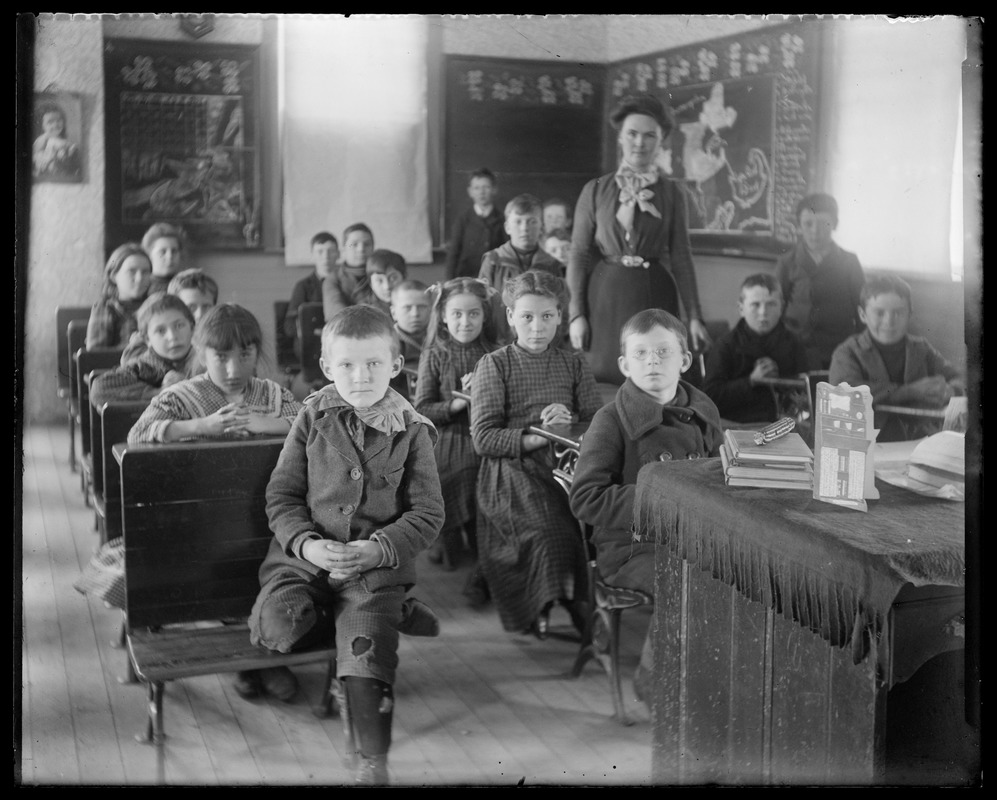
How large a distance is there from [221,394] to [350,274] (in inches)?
17.8

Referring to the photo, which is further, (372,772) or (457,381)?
(457,381)

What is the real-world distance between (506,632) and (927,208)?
5.00 feet

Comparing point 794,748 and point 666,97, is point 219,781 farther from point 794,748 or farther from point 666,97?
point 666,97

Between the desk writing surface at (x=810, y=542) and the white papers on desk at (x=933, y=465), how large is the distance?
0.04 metres

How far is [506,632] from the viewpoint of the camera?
10.2ft

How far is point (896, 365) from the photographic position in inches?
116

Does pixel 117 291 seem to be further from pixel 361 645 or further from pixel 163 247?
pixel 361 645

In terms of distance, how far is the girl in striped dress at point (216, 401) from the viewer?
2.92 meters

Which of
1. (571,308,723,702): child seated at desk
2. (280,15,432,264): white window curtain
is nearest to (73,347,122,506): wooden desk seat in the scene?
(280,15,432,264): white window curtain

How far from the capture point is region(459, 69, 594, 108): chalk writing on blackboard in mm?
2869

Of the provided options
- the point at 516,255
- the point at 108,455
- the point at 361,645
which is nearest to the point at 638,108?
the point at 516,255

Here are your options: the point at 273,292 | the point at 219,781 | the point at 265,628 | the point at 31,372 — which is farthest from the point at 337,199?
the point at 219,781

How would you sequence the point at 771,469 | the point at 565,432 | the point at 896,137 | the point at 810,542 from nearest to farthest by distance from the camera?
the point at 810,542 < the point at 771,469 < the point at 896,137 < the point at 565,432

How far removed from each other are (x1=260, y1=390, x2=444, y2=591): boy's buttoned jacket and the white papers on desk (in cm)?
105
